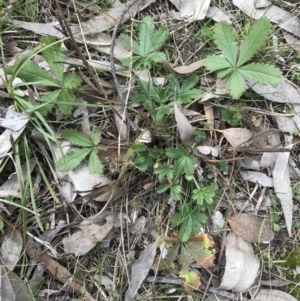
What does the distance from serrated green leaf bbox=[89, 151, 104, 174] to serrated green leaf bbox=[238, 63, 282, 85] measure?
64 cm

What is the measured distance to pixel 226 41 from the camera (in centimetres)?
175

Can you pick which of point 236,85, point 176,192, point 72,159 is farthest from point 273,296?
point 72,159

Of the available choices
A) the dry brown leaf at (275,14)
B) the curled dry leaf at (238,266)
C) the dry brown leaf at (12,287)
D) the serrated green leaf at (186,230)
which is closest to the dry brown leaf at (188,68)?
the dry brown leaf at (275,14)

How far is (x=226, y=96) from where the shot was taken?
5.96ft

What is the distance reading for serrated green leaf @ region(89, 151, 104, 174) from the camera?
173cm

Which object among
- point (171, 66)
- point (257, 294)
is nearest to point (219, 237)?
point (257, 294)

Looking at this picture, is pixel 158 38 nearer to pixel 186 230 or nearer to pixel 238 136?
pixel 238 136

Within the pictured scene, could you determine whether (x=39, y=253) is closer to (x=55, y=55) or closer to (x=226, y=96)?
(x=55, y=55)

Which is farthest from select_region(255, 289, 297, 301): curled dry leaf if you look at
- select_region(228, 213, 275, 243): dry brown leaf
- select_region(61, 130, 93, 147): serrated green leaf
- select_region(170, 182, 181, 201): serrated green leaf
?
select_region(61, 130, 93, 147): serrated green leaf

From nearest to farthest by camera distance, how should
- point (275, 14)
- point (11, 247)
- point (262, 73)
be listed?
point (262, 73) < point (11, 247) < point (275, 14)

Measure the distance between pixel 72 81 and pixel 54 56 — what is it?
0.12 m

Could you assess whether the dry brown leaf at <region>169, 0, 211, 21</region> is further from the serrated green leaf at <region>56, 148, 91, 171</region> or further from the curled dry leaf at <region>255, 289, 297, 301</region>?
the curled dry leaf at <region>255, 289, 297, 301</region>

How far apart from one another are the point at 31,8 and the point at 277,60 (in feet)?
3.37

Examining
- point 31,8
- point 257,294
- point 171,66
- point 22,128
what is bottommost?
point 257,294
